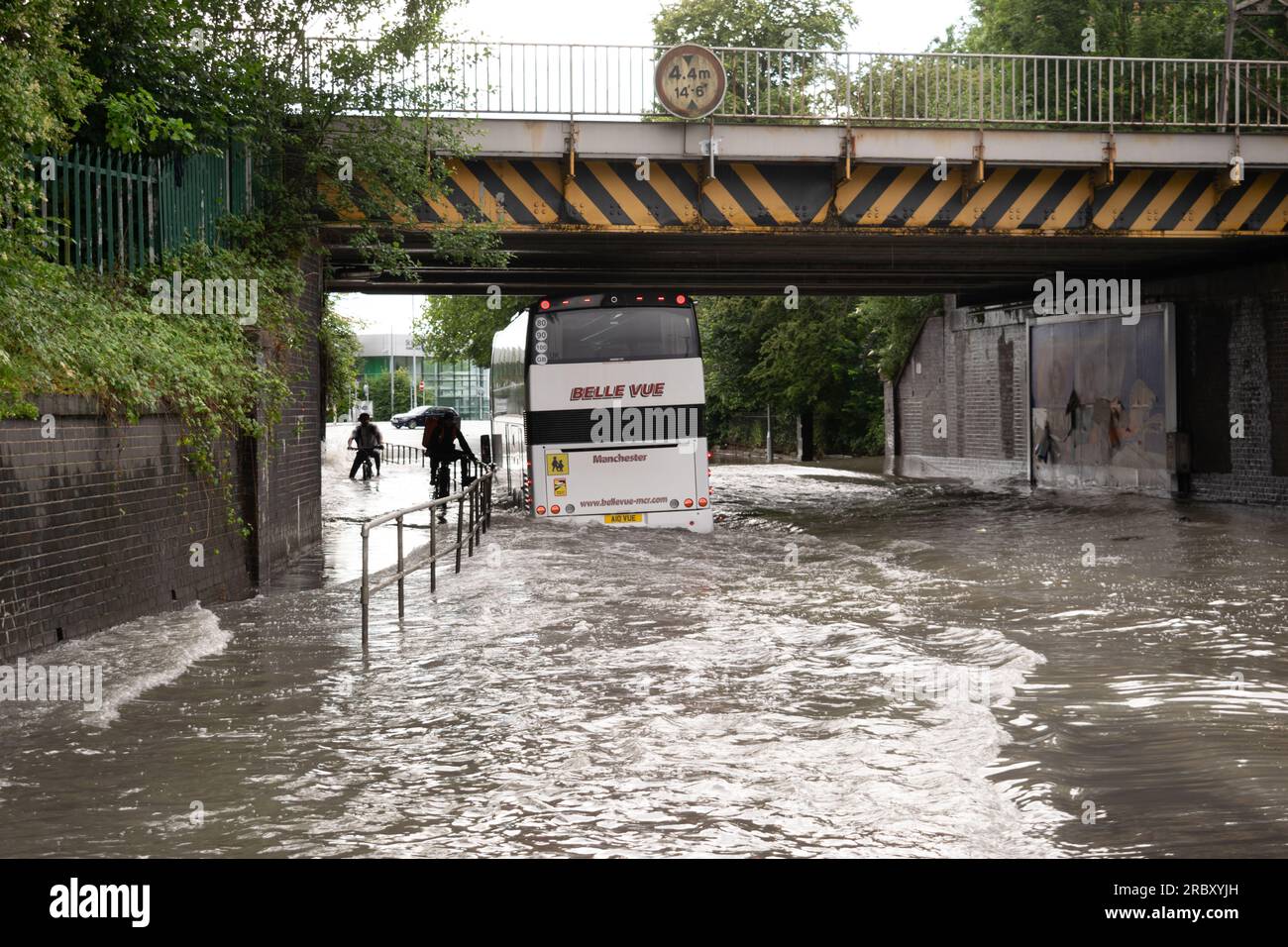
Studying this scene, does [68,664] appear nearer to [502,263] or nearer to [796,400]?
[502,263]

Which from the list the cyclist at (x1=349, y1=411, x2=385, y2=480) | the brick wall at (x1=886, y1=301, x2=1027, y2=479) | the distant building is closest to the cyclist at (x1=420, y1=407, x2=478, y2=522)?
the cyclist at (x1=349, y1=411, x2=385, y2=480)

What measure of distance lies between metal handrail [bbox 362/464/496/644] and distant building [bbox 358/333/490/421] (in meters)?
105

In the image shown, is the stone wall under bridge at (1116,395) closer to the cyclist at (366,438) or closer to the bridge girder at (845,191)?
the bridge girder at (845,191)

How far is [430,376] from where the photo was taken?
147 metres

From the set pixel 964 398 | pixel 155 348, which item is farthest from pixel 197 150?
pixel 964 398

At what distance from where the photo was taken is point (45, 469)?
1025 cm

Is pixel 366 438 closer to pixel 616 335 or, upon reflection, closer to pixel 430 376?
pixel 616 335

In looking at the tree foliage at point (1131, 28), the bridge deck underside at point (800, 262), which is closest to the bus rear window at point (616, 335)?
the bridge deck underside at point (800, 262)

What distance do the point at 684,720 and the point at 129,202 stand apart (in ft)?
27.2

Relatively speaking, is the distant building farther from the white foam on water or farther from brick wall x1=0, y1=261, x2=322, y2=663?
the white foam on water

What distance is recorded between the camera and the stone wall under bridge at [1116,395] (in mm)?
24781

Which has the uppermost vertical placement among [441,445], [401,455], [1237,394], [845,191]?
[845,191]

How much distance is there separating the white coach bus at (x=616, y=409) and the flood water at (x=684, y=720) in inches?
166

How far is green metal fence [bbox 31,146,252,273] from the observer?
41.5ft
